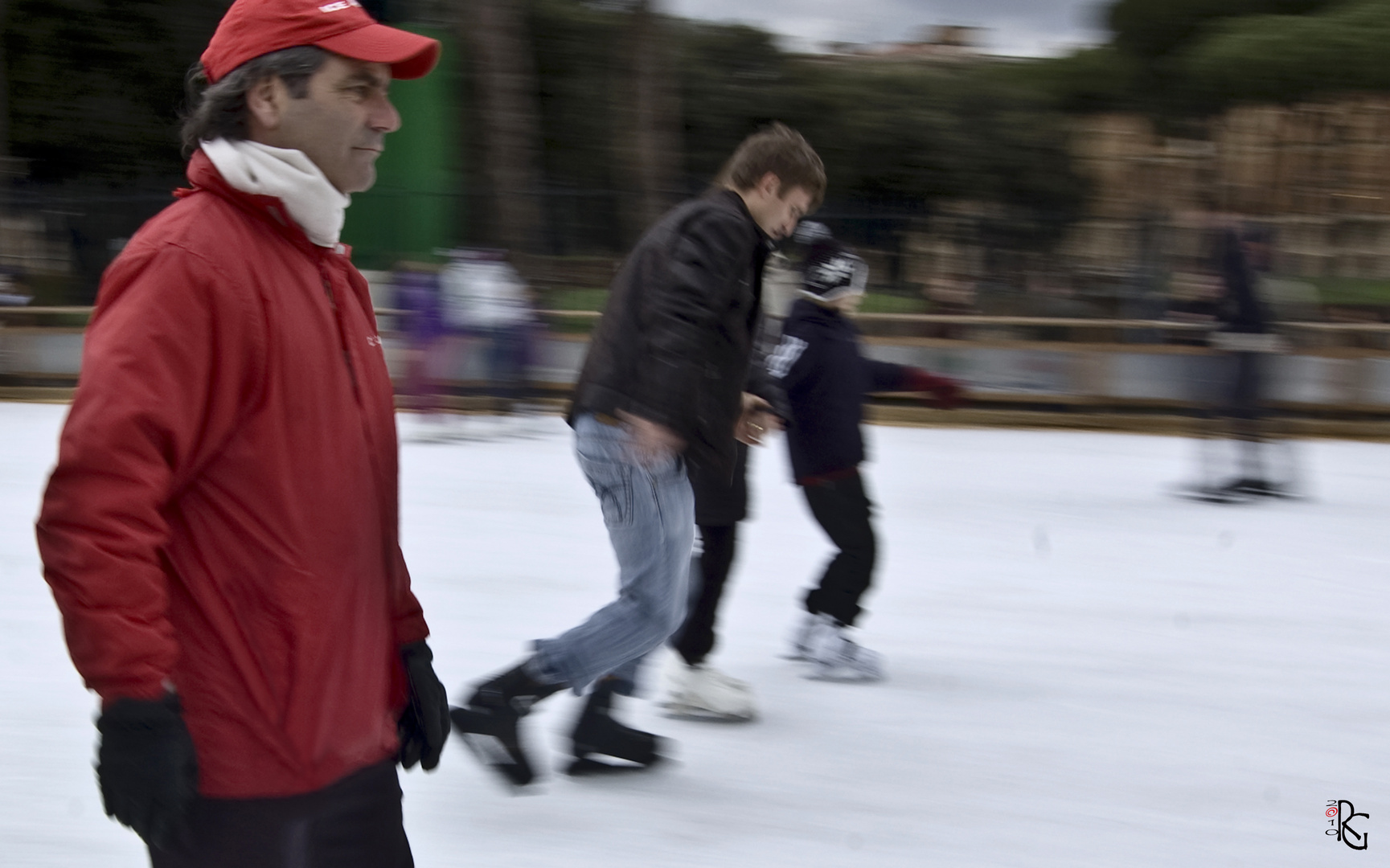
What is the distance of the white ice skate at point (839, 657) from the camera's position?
435 cm

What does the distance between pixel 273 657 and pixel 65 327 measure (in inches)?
461

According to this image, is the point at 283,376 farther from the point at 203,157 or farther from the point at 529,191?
the point at 529,191

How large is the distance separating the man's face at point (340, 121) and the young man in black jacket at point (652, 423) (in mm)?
1362

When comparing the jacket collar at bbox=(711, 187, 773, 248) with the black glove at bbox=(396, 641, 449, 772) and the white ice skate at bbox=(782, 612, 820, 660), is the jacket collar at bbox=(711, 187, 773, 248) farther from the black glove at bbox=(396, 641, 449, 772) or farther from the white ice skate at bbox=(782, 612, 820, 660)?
the black glove at bbox=(396, 641, 449, 772)

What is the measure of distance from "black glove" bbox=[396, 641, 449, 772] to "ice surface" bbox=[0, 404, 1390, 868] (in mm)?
1075

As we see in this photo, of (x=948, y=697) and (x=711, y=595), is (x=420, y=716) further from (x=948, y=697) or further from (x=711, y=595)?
(x=948, y=697)

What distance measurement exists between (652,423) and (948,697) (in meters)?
1.63

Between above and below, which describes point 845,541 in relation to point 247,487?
below

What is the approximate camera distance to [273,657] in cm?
163

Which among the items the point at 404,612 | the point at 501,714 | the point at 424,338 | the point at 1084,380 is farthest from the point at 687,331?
the point at 1084,380

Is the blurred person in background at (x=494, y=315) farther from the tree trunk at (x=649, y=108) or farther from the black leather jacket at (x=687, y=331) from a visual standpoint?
the black leather jacket at (x=687, y=331)

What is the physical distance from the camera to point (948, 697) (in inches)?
167

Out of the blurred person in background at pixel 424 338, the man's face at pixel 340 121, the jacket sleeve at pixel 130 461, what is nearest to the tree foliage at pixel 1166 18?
the blurred person in background at pixel 424 338

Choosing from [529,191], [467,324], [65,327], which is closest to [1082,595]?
[467,324]
